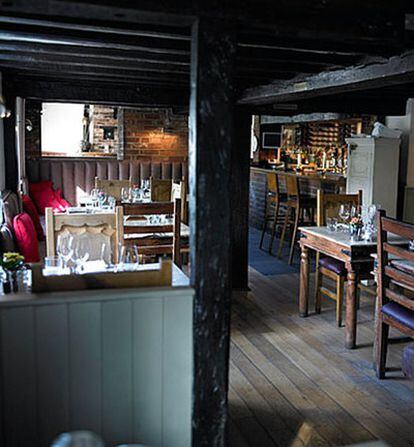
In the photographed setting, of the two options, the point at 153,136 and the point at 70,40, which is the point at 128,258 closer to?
the point at 70,40

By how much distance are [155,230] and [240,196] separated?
4.41 ft

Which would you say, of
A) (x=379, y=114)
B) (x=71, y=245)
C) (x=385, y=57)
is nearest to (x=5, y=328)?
(x=71, y=245)

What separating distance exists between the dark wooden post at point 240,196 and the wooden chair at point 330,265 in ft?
2.84

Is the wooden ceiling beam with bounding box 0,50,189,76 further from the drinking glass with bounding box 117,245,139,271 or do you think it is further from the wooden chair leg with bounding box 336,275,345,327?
the wooden chair leg with bounding box 336,275,345,327

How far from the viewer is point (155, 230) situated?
4.61 meters

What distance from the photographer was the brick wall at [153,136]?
8703 mm

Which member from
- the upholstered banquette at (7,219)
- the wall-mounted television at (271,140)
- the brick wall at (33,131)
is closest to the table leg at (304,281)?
the upholstered banquette at (7,219)

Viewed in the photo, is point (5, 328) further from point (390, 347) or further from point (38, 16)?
point (390, 347)

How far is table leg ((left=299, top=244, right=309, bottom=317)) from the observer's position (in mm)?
4707

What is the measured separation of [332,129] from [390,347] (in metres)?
8.91

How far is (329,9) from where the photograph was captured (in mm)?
2283

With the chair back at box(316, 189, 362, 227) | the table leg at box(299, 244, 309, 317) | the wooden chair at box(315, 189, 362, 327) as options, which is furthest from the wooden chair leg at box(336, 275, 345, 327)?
the chair back at box(316, 189, 362, 227)

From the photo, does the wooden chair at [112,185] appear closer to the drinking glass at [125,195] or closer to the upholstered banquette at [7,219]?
the drinking glass at [125,195]

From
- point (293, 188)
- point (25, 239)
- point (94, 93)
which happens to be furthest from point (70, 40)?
point (293, 188)
